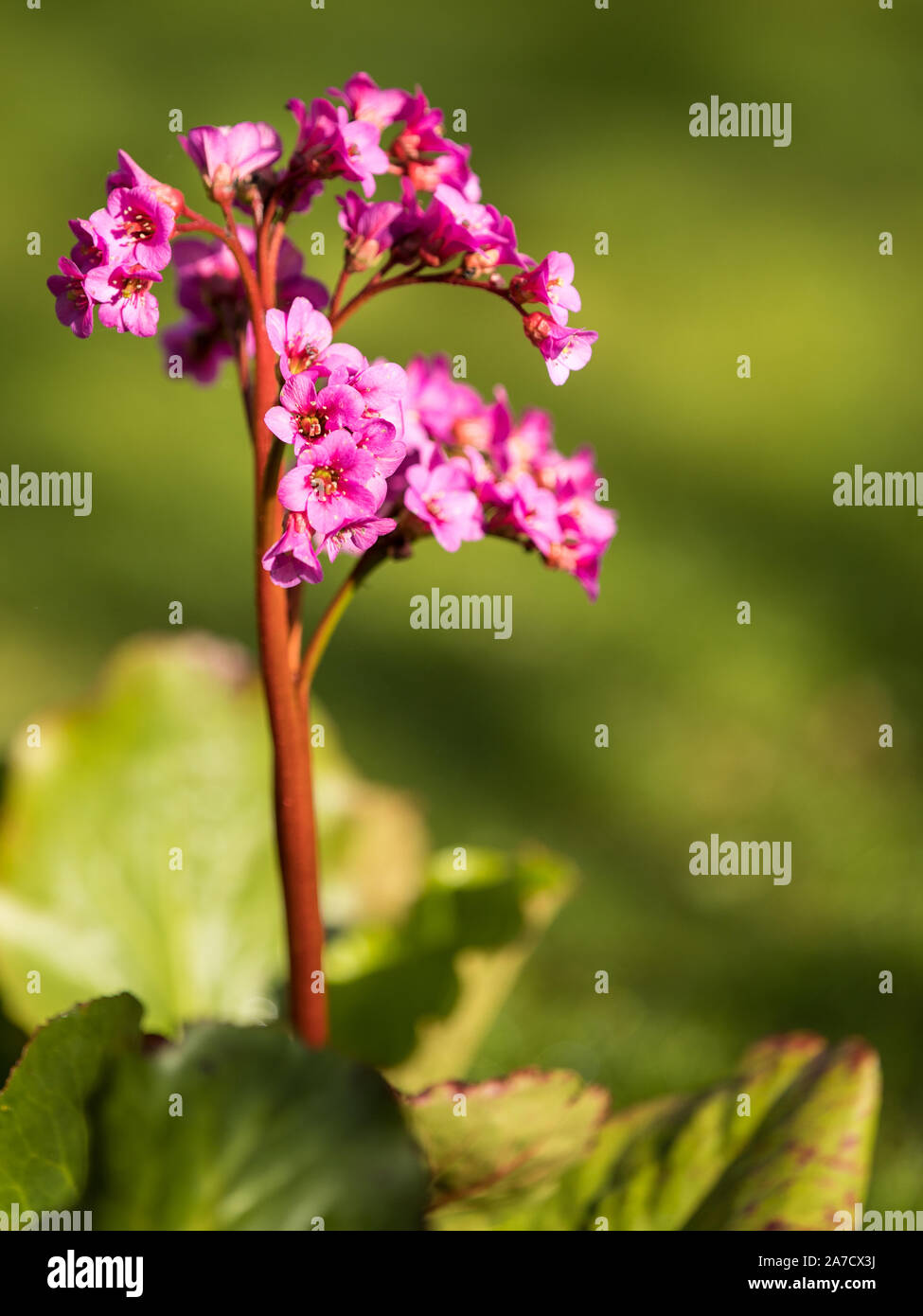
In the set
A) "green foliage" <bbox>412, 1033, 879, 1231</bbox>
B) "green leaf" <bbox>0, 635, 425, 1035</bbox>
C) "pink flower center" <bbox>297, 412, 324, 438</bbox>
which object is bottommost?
"green foliage" <bbox>412, 1033, 879, 1231</bbox>

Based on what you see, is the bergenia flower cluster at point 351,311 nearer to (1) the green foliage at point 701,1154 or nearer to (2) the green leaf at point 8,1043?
(1) the green foliage at point 701,1154

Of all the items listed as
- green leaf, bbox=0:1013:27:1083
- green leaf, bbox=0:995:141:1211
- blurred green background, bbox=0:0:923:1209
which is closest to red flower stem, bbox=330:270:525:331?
green leaf, bbox=0:995:141:1211

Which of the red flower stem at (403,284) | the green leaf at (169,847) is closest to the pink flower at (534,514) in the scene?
the red flower stem at (403,284)

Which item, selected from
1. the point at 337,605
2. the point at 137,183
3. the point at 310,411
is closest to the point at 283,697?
the point at 337,605

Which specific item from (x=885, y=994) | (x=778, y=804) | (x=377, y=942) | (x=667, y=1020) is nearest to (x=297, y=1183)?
(x=377, y=942)

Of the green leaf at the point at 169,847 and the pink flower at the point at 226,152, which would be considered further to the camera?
the green leaf at the point at 169,847

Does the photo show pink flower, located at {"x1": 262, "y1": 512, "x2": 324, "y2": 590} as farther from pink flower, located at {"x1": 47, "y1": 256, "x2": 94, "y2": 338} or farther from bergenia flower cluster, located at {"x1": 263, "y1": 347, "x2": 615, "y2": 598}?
pink flower, located at {"x1": 47, "y1": 256, "x2": 94, "y2": 338}

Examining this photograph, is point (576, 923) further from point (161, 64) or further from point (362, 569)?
point (161, 64)
